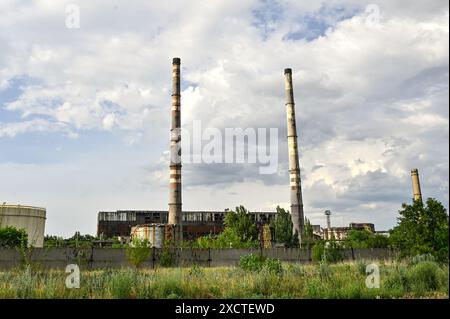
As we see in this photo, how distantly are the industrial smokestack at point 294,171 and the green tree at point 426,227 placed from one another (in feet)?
78.2

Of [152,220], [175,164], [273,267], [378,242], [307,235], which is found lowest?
[273,267]

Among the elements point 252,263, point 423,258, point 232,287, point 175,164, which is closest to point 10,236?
point 175,164

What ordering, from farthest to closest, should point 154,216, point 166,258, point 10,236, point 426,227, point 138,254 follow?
point 154,216, point 10,236, point 166,258, point 138,254, point 426,227

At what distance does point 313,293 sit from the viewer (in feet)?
32.8

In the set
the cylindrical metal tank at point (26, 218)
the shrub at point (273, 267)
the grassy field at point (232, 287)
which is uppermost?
the cylindrical metal tank at point (26, 218)

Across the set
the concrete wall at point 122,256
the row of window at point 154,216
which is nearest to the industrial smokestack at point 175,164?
the concrete wall at point 122,256

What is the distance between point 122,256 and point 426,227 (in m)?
17.7

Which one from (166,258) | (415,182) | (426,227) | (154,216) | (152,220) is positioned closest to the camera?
(426,227)

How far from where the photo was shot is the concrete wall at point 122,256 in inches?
848

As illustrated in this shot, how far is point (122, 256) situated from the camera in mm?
24000

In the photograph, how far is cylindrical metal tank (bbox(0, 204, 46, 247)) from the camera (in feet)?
104

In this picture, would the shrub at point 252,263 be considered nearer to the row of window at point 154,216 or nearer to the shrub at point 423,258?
the shrub at point 423,258

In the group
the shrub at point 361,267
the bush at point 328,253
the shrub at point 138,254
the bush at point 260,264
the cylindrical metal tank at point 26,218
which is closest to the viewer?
the bush at point 260,264

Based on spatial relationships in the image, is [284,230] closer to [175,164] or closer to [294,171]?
[294,171]
